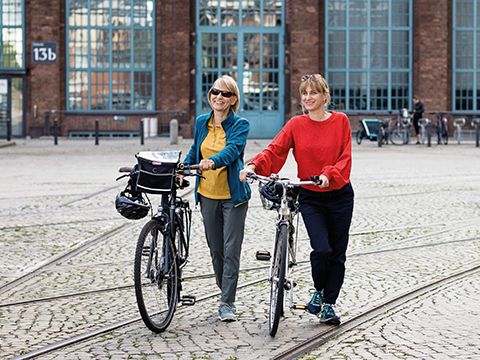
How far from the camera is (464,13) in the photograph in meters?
41.3

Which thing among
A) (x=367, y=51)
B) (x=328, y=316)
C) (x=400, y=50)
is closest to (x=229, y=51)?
(x=367, y=51)

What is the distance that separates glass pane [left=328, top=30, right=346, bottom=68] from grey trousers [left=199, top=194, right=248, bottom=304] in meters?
33.9

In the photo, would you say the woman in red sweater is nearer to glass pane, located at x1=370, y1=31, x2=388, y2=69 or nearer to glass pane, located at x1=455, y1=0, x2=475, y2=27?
glass pane, located at x1=370, y1=31, x2=388, y2=69

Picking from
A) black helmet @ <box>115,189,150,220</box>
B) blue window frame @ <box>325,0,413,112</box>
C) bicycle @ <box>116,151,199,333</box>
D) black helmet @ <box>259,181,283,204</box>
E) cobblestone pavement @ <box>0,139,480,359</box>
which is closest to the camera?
cobblestone pavement @ <box>0,139,480,359</box>

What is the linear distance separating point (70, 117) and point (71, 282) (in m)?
32.1

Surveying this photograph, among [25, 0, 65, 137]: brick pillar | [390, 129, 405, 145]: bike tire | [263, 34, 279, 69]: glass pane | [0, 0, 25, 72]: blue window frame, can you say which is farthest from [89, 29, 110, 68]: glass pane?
[390, 129, 405, 145]: bike tire

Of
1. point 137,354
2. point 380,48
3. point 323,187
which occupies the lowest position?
point 137,354

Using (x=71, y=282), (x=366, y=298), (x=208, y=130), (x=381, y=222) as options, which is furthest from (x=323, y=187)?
(x=381, y=222)

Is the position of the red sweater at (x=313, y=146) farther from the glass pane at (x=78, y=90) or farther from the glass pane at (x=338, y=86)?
the glass pane at (x=78, y=90)

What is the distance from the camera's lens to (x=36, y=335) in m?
6.99

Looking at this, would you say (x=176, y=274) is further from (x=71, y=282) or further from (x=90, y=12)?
(x=90, y=12)

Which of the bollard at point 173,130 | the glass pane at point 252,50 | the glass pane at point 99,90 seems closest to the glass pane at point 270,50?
the glass pane at point 252,50

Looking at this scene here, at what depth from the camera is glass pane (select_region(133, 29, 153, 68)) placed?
40.7 meters

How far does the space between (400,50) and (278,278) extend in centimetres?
3510
